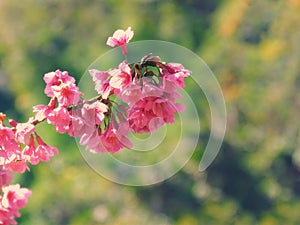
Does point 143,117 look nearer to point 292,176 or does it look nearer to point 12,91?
point 292,176

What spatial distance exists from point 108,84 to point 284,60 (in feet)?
24.2

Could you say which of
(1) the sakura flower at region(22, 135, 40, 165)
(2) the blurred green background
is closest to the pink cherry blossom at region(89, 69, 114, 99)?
(1) the sakura flower at region(22, 135, 40, 165)

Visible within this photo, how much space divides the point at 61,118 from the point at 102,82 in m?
0.06

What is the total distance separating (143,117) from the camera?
98cm

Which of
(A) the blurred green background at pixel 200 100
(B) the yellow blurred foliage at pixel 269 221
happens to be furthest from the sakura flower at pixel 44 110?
(B) the yellow blurred foliage at pixel 269 221

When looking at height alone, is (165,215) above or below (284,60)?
below

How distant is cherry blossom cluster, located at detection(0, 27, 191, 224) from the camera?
0.97 m

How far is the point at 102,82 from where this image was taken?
3.27 ft

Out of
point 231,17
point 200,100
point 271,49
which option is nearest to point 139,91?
point 200,100

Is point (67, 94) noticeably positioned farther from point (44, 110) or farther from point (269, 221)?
point (269, 221)

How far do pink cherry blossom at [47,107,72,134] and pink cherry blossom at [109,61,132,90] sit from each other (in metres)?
0.07

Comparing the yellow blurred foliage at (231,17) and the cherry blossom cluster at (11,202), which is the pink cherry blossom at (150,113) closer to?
the cherry blossom cluster at (11,202)

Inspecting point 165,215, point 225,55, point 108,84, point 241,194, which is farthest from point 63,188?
point 108,84

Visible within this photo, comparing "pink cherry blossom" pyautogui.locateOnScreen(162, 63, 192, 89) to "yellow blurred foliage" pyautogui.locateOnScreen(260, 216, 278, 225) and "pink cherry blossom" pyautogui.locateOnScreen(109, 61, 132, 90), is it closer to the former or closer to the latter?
"pink cherry blossom" pyautogui.locateOnScreen(109, 61, 132, 90)
